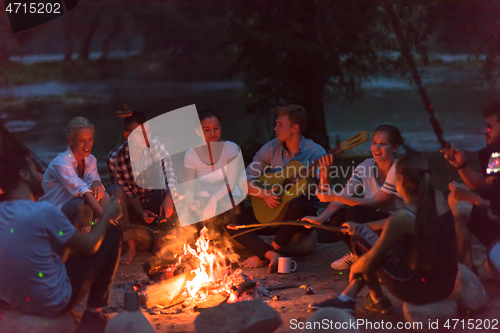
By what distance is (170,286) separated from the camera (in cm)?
443

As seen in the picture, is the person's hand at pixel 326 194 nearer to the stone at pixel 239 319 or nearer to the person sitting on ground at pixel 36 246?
the stone at pixel 239 319

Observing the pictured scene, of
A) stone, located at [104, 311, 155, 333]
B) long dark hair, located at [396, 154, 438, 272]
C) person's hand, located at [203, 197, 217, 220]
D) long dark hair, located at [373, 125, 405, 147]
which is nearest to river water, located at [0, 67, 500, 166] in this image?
person's hand, located at [203, 197, 217, 220]

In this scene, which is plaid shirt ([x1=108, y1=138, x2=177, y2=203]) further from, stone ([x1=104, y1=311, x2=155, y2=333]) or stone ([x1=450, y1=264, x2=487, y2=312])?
stone ([x1=450, y1=264, x2=487, y2=312])

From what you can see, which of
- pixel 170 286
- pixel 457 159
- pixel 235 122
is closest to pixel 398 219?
pixel 457 159

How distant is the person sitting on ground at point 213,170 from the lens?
5387 mm

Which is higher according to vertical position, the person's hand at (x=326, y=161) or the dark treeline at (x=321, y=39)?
the dark treeline at (x=321, y=39)

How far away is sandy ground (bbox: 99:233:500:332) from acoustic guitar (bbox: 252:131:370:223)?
599mm

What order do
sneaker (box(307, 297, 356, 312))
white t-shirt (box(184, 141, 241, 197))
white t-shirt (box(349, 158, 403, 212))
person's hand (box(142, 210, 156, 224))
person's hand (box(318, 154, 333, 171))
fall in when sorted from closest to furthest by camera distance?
sneaker (box(307, 297, 356, 312)) < white t-shirt (box(349, 158, 403, 212)) < person's hand (box(318, 154, 333, 171)) < person's hand (box(142, 210, 156, 224)) < white t-shirt (box(184, 141, 241, 197))

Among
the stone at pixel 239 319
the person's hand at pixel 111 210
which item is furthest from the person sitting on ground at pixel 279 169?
the person's hand at pixel 111 210

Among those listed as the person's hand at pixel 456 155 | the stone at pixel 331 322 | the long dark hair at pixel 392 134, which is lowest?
the stone at pixel 331 322

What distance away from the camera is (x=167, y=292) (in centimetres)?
438

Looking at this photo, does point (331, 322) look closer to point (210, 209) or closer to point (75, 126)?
point (210, 209)

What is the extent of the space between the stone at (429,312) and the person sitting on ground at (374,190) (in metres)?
1.06

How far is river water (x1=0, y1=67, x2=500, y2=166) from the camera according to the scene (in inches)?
424
